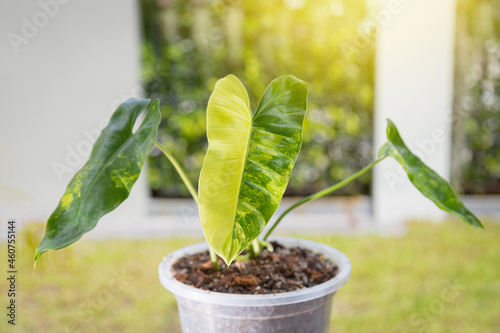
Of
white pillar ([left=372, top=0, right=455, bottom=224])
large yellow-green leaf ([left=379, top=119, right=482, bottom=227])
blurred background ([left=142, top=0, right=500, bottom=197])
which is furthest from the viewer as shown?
blurred background ([left=142, top=0, right=500, bottom=197])

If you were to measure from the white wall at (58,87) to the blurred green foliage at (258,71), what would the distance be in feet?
1.93

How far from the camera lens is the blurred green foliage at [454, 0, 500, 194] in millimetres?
3555

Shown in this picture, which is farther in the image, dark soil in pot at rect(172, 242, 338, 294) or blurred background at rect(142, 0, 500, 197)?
blurred background at rect(142, 0, 500, 197)

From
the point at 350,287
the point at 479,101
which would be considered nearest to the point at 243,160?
the point at 350,287

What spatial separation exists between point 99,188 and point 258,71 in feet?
9.36

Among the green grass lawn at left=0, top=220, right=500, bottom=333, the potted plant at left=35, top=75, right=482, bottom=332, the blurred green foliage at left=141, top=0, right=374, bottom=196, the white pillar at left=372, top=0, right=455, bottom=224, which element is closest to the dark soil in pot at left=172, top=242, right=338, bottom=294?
the potted plant at left=35, top=75, right=482, bottom=332

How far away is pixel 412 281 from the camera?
215cm

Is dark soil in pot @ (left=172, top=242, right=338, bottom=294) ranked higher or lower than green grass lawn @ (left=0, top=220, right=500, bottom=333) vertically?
higher

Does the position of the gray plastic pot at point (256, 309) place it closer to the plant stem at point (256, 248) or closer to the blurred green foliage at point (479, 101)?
the plant stem at point (256, 248)

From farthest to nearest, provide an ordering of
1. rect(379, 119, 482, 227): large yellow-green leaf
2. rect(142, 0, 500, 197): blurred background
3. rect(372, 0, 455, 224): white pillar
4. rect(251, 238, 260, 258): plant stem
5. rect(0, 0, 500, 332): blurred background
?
rect(142, 0, 500, 197): blurred background
rect(372, 0, 455, 224): white pillar
rect(0, 0, 500, 332): blurred background
rect(251, 238, 260, 258): plant stem
rect(379, 119, 482, 227): large yellow-green leaf

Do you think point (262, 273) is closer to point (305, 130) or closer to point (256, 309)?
point (256, 309)

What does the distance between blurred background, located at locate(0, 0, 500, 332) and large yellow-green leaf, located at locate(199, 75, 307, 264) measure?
4.02ft

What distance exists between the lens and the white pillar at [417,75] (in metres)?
2.90

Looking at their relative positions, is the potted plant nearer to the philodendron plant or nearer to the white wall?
the philodendron plant
